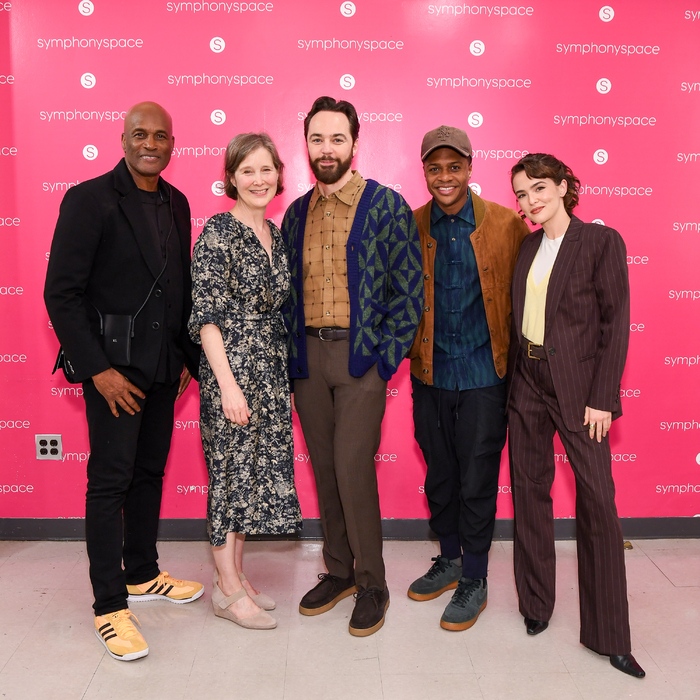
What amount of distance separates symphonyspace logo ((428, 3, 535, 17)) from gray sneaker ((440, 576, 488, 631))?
2.45 m

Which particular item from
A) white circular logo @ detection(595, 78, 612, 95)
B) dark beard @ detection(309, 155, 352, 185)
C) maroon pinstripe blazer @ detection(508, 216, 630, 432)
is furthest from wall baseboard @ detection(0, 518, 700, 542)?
white circular logo @ detection(595, 78, 612, 95)

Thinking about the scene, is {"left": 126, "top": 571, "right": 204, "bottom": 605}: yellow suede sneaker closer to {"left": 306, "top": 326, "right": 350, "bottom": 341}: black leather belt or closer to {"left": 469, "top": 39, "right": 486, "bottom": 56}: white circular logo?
{"left": 306, "top": 326, "right": 350, "bottom": 341}: black leather belt

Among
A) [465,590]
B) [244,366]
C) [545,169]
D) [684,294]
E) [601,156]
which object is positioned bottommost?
[465,590]

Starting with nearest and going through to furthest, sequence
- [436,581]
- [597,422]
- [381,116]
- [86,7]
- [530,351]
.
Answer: [597,422] < [530,351] < [436,581] < [86,7] < [381,116]

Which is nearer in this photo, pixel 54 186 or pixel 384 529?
pixel 54 186

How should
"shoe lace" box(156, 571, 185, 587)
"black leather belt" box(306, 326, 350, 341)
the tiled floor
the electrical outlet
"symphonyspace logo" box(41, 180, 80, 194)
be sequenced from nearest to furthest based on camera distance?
1. the tiled floor
2. "black leather belt" box(306, 326, 350, 341)
3. "shoe lace" box(156, 571, 185, 587)
4. "symphonyspace logo" box(41, 180, 80, 194)
5. the electrical outlet

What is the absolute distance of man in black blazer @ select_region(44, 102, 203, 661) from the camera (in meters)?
2.18

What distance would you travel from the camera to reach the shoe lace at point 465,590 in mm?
2473

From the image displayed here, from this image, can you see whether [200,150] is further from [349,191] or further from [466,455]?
[466,455]

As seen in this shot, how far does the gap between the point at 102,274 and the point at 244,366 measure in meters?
0.58

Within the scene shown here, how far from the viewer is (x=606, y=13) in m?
2.97

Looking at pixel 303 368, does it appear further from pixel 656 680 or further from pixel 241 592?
pixel 656 680

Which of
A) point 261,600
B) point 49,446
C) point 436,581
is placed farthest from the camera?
point 49,446

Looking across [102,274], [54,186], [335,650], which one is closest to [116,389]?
[102,274]
